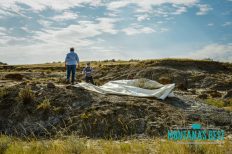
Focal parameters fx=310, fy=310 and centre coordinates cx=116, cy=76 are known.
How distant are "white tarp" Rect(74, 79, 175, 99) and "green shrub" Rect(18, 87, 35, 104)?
7.45ft

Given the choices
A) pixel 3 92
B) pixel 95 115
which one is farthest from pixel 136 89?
pixel 3 92

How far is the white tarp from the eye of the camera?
12656 millimetres

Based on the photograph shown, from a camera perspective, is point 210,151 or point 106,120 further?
A: point 106,120

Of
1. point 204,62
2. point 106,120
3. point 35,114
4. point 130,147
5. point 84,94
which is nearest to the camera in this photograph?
point 130,147

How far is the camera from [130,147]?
6949mm

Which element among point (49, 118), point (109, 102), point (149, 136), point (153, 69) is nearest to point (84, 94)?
point (109, 102)

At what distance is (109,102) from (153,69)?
76.3 ft

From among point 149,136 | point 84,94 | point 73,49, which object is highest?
point 73,49

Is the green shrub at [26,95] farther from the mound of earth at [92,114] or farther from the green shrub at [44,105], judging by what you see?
the green shrub at [44,105]

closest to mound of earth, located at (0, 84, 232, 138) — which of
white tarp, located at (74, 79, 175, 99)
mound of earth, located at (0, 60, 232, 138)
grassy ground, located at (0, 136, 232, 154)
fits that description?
mound of earth, located at (0, 60, 232, 138)

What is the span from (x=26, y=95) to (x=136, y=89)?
14.8 feet

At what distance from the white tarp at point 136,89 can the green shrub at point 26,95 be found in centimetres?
227

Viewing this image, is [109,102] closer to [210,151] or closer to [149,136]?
[149,136]

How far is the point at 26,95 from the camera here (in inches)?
465
